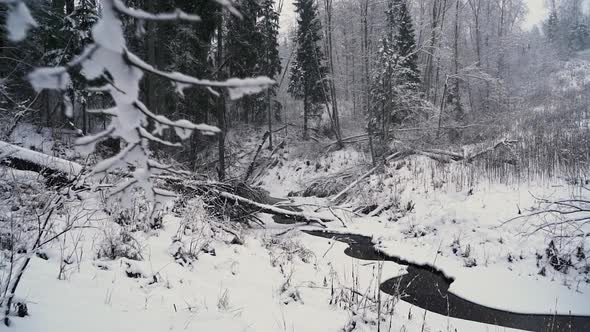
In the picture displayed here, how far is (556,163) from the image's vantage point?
26.4ft

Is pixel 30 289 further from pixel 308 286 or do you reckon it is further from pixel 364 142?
pixel 364 142

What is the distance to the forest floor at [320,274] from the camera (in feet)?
9.60

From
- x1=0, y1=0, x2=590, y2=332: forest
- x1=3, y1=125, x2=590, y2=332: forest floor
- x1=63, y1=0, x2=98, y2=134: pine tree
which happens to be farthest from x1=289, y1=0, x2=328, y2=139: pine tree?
x1=63, y1=0, x2=98, y2=134: pine tree

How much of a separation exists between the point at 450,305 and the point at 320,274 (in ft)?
5.83

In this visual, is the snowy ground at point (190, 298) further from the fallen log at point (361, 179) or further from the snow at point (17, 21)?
the fallen log at point (361, 179)

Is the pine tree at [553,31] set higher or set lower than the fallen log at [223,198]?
higher

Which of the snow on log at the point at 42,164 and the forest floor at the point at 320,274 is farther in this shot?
the snow on log at the point at 42,164

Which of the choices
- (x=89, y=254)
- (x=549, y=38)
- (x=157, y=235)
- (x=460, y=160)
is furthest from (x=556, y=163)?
(x=549, y=38)

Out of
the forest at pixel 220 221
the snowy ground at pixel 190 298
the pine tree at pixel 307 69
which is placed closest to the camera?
the forest at pixel 220 221

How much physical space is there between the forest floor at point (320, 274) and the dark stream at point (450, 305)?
0.15 m

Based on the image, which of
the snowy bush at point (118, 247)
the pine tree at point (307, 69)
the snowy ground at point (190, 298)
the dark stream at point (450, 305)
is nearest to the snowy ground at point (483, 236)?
the dark stream at point (450, 305)

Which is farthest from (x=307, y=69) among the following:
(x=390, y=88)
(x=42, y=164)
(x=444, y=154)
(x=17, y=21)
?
(x=17, y=21)

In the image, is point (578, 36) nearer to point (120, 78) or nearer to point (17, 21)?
point (120, 78)

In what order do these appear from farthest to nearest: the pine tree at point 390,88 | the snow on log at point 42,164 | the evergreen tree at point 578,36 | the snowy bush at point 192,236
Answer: the evergreen tree at point 578,36
the pine tree at point 390,88
the snow on log at point 42,164
the snowy bush at point 192,236
